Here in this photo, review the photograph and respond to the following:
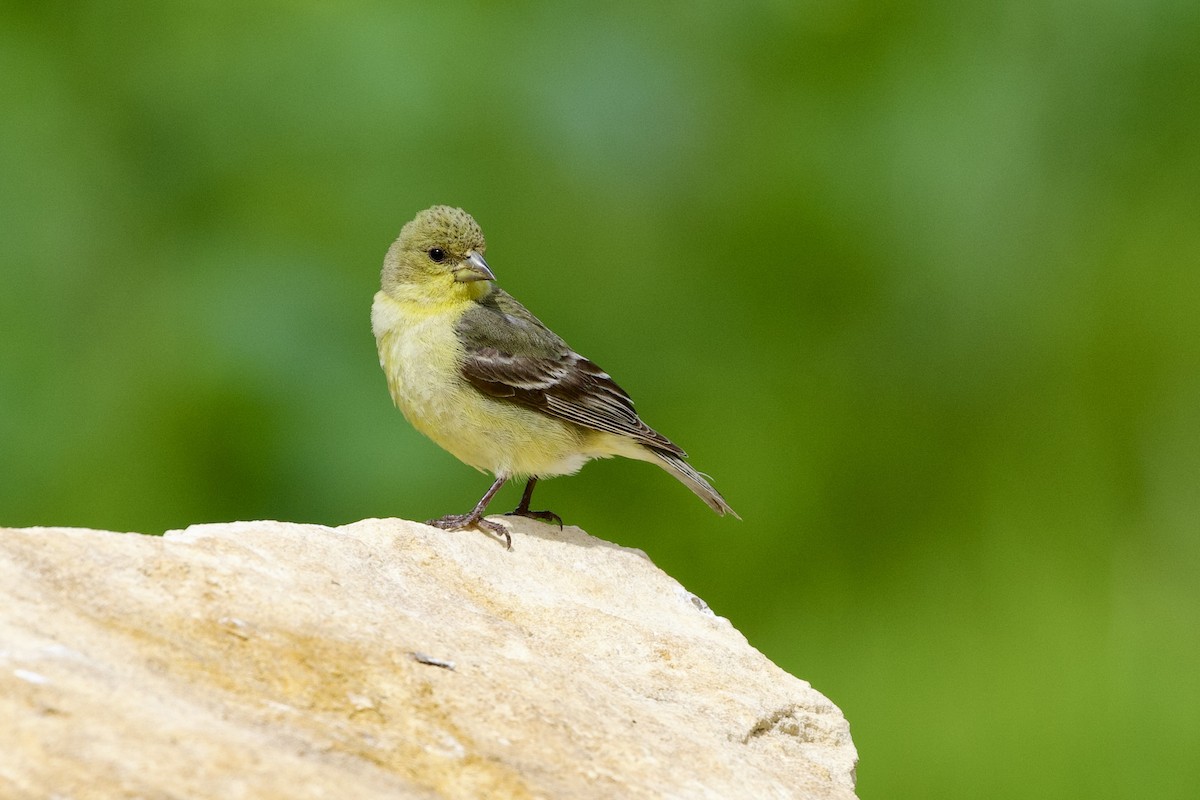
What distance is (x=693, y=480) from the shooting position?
23.1ft

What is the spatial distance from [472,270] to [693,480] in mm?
1395

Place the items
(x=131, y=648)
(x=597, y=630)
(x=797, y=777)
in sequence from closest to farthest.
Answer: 1. (x=131, y=648)
2. (x=797, y=777)
3. (x=597, y=630)

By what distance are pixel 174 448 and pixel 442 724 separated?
6.04 meters

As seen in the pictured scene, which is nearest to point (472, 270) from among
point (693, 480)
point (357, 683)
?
point (693, 480)

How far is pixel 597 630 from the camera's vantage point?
5203 mm

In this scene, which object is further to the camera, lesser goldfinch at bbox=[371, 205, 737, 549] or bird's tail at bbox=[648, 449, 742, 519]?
bird's tail at bbox=[648, 449, 742, 519]

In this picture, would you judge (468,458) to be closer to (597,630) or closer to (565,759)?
(597,630)

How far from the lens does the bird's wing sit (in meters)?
6.73

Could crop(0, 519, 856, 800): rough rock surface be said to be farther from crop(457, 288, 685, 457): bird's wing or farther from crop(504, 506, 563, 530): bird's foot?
crop(457, 288, 685, 457): bird's wing

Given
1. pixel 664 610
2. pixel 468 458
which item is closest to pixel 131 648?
pixel 664 610

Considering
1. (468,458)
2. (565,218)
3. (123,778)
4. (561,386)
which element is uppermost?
(565,218)

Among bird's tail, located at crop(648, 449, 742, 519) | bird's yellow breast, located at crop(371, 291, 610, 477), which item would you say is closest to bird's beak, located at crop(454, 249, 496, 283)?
bird's yellow breast, located at crop(371, 291, 610, 477)

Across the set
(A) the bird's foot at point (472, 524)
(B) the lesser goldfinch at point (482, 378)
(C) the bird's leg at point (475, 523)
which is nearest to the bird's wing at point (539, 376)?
(B) the lesser goldfinch at point (482, 378)

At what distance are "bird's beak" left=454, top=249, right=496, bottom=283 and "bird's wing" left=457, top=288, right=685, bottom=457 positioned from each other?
149 mm
